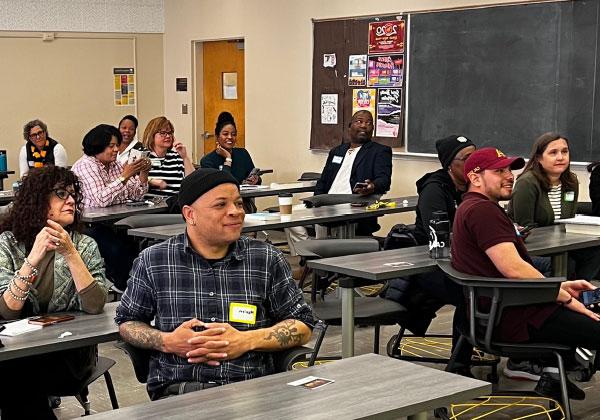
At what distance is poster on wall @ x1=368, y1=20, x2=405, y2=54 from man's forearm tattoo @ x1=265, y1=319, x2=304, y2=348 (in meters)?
6.07

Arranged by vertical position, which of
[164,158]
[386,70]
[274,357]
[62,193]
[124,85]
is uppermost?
[386,70]

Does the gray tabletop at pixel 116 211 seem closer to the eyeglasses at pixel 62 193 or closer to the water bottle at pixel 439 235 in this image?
the water bottle at pixel 439 235

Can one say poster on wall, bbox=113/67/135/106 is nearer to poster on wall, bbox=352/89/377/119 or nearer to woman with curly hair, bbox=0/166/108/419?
poster on wall, bbox=352/89/377/119

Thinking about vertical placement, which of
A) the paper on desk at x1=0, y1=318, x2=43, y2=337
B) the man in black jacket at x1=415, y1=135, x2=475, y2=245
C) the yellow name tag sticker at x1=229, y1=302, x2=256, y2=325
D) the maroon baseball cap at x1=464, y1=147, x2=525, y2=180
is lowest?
the paper on desk at x1=0, y1=318, x2=43, y2=337

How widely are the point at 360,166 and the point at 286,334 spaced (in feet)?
15.6

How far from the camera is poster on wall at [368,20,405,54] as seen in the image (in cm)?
882

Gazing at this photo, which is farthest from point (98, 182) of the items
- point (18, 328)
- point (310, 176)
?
point (18, 328)

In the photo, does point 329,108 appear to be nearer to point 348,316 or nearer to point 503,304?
point 348,316

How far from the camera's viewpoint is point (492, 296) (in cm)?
390

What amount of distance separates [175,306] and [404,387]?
881 millimetres

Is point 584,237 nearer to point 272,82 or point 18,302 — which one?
point 18,302

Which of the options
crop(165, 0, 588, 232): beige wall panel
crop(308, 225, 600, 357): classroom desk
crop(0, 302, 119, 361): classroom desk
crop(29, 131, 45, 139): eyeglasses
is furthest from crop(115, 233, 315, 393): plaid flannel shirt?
crop(29, 131, 45, 139): eyeglasses

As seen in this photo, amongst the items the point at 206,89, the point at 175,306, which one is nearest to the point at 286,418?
the point at 175,306

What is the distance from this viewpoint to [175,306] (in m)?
3.06
